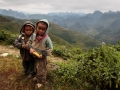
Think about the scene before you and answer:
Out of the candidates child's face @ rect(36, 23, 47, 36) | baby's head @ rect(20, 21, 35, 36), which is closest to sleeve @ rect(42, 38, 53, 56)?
child's face @ rect(36, 23, 47, 36)

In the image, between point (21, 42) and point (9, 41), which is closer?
point (21, 42)

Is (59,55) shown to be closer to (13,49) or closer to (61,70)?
(13,49)

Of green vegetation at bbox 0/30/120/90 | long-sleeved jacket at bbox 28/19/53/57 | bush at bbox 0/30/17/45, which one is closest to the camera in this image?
green vegetation at bbox 0/30/120/90

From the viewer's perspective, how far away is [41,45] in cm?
396

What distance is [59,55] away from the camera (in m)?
8.53

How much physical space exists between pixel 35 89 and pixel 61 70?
1.09 metres

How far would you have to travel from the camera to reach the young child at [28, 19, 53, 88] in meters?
3.83

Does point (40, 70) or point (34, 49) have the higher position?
point (34, 49)

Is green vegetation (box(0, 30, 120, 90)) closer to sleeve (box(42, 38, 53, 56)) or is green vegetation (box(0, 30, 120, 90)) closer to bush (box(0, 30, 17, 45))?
sleeve (box(42, 38, 53, 56))

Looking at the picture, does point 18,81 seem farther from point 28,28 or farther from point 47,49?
point 28,28

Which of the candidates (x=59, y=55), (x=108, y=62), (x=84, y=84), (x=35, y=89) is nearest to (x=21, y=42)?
(x=35, y=89)

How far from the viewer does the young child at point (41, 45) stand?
383cm

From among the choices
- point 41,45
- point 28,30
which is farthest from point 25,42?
point 41,45

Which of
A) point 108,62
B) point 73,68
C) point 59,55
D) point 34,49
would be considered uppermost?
point 34,49
